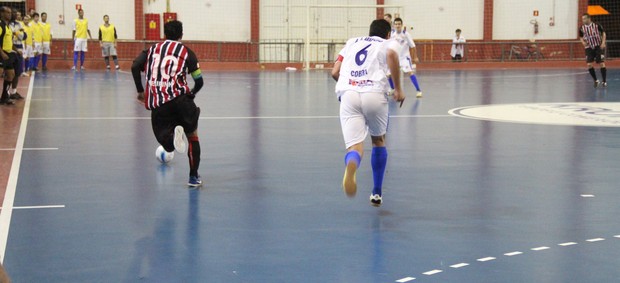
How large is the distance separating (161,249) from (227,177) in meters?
3.43

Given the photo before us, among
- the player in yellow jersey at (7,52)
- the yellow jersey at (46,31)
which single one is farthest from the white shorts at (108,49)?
the player in yellow jersey at (7,52)

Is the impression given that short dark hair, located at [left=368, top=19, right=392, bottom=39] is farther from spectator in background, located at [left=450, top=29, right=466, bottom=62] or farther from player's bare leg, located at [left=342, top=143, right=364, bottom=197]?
spectator in background, located at [left=450, top=29, right=466, bottom=62]

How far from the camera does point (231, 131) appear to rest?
14.7m

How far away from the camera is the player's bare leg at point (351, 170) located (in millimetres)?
7812

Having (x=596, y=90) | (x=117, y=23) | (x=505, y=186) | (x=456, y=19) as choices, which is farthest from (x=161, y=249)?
(x=456, y=19)

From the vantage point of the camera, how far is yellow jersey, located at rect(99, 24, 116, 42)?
3497 cm

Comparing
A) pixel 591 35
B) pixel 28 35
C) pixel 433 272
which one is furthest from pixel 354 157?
pixel 28 35

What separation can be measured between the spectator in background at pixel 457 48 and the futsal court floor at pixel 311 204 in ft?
82.9

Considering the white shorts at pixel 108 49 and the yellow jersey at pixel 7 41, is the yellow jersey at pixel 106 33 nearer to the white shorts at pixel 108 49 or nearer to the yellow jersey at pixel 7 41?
the white shorts at pixel 108 49

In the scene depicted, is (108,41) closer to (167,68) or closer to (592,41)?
(592,41)

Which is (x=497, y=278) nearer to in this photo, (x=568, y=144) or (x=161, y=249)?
(x=161, y=249)

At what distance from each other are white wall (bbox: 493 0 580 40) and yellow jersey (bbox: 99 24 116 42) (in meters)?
18.4

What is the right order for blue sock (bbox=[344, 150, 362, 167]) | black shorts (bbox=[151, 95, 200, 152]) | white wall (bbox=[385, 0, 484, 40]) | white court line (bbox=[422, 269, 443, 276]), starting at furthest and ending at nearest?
white wall (bbox=[385, 0, 484, 40]) < black shorts (bbox=[151, 95, 200, 152]) < blue sock (bbox=[344, 150, 362, 167]) < white court line (bbox=[422, 269, 443, 276])

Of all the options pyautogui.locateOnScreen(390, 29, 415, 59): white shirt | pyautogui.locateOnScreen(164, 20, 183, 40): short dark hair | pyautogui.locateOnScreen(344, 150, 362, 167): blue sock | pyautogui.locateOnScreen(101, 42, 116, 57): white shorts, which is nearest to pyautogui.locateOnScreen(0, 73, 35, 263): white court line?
pyautogui.locateOnScreen(164, 20, 183, 40): short dark hair
